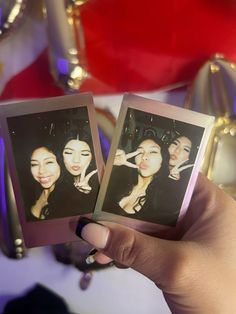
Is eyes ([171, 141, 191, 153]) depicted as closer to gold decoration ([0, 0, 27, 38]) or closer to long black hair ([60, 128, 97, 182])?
long black hair ([60, 128, 97, 182])

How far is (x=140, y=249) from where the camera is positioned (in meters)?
0.62

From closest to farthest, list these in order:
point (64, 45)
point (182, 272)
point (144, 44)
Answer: point (182, 272) < point (64, 45) < point (144, 44)

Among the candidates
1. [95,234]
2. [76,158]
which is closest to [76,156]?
[76,158]

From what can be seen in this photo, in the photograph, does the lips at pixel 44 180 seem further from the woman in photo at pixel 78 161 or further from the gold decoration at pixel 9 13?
the gold decoration at pixel 9 13

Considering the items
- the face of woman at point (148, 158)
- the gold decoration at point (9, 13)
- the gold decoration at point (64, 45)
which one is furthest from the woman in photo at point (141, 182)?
the gold decoration at point (9, 13)

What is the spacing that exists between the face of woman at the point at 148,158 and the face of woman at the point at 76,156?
67 millimetres

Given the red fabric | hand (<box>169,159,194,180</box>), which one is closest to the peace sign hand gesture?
hand (<box>169,159,194,180</box>)

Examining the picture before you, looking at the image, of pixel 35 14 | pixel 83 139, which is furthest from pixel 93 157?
pixel 35 14

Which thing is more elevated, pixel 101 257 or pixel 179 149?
pixel 179 149

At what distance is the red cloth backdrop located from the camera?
82 cm

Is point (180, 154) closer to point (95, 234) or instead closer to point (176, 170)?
point (176, 170)

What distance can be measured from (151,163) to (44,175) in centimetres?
14

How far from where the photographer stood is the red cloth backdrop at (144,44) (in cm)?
82

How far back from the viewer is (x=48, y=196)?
66 cm
